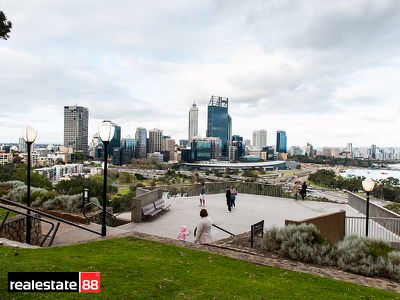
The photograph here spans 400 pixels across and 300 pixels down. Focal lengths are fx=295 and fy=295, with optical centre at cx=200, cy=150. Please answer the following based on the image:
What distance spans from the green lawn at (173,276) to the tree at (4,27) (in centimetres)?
527

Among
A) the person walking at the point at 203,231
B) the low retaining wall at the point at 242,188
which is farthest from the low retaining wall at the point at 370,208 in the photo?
the person walking at the point at 203,231

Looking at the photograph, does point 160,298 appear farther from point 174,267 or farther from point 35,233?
point 35,233

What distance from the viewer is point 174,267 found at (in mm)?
5180

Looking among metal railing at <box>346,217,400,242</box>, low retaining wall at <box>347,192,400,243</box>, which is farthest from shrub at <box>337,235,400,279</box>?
low retaining wall at <box>347,192,400,243</box>

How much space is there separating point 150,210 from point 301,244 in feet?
22.4

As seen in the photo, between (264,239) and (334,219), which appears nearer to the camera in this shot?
(264,239)

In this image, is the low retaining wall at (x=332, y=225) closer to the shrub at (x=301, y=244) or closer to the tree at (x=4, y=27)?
the shrub at (x=301, y=244)

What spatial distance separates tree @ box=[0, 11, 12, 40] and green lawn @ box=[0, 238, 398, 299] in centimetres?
527

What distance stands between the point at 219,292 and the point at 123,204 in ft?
122

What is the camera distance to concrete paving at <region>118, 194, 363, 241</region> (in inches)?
420

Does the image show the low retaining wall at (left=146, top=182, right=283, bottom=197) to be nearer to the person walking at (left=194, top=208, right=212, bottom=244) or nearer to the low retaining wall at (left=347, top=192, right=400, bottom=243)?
the low retaining wall at (left=347, top=192, right=400, bottom=243)

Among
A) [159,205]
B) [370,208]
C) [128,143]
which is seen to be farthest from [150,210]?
[128,143]

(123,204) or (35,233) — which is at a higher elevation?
(35,233)

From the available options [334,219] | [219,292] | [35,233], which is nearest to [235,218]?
[334,219]
